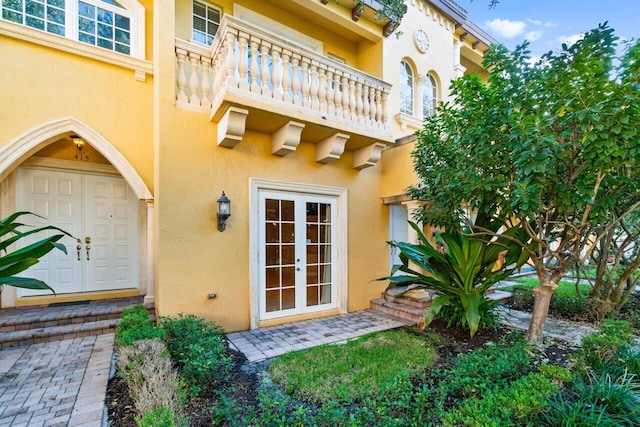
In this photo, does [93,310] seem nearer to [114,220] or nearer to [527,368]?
[114,220]

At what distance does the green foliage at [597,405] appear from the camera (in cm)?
212

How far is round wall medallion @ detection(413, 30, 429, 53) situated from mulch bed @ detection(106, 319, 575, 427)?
660cm

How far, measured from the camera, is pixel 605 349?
10.1ft

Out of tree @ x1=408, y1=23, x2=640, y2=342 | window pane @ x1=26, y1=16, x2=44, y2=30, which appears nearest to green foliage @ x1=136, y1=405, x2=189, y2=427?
tree @ x1=408, y1=23, x2=640, y2=342

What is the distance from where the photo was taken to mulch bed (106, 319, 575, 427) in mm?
2510

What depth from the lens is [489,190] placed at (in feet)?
11.1

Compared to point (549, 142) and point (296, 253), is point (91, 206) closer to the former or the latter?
point (296, 253)

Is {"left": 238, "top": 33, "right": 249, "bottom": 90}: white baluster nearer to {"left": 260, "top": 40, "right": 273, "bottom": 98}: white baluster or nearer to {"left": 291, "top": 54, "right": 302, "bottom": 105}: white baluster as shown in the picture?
{"left": 260, "top": 40, "right": 273, "bottom": 98}: white baluster

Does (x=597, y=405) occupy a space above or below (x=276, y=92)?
below

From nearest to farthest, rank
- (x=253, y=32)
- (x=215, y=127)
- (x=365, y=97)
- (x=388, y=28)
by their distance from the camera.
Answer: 1. (x=253, y=32)
2. (x=215, y=127)
3. (x=365, y=97)
4. (x=388, y=28)

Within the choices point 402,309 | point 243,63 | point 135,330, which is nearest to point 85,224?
point 135,330

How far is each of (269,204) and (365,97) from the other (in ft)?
8.90

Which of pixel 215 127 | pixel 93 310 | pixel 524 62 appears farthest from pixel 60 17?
pixel 524 62

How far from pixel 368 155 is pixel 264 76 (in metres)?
2.40
